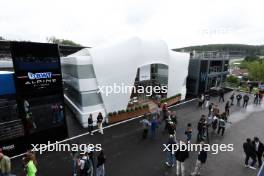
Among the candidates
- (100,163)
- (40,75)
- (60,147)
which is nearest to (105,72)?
(40,75)

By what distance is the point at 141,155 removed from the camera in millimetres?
9398

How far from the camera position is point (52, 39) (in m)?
62.9

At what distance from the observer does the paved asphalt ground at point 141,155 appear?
8.09 meters

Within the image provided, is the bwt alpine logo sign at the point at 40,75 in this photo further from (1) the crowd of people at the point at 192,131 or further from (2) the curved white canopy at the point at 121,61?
(1) the crowd of people at the point at 192,131

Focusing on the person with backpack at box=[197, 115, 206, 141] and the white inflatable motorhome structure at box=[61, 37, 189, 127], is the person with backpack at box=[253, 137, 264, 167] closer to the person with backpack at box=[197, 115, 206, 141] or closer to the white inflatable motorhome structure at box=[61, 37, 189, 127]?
the person with backpack at box=[197, 115, 206, 141]

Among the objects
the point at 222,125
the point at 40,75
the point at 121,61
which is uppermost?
the point at 121,61

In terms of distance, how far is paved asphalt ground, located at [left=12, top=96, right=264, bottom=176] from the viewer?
8.09 metres

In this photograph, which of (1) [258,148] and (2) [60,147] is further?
(2) [60,147]

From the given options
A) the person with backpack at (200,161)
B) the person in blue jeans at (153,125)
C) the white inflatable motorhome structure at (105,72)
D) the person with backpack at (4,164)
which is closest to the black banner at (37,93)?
the white inflatable motorhome structure at (105,72)

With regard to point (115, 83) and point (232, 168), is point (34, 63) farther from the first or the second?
point (232, 168)

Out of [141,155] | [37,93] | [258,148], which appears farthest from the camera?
[37,93]

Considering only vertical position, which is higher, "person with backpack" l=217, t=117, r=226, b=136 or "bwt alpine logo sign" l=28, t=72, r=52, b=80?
"bwt alpine logo sign" l=28, t=72, r=52, b=80

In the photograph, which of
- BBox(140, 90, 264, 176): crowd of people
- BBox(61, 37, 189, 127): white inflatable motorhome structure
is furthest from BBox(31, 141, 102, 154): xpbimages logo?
BBox(140, 90, 264, 176): crowd of people

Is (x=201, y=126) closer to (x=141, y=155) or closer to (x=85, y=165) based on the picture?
(x=141, y=155)
